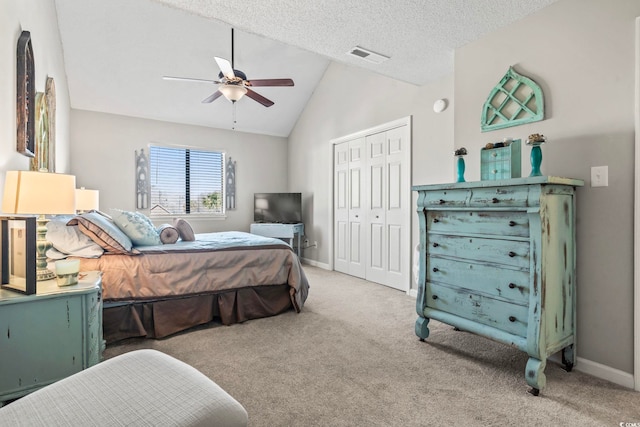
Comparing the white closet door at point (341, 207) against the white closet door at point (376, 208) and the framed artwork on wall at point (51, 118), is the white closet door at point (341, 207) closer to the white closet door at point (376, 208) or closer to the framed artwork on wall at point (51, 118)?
the white closet door at point (376, 208)

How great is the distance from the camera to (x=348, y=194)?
510 cm

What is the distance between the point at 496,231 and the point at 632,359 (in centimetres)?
101

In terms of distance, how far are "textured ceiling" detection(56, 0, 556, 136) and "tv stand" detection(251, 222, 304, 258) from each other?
6.40 feet

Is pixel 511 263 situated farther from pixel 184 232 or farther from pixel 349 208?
pixel 349 208

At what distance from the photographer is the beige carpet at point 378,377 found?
1.65 meters

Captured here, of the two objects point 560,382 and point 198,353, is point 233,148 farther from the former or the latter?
point 560,382

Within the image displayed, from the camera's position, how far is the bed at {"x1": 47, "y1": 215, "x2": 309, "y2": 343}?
251cm

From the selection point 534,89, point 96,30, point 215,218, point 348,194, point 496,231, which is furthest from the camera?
point 215,218

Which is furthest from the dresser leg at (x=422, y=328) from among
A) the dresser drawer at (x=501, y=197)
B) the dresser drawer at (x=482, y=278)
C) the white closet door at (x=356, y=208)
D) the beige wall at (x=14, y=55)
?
the beige wall at (x=14, y=55)

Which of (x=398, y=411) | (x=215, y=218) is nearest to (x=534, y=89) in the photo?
(x=398, y=411)

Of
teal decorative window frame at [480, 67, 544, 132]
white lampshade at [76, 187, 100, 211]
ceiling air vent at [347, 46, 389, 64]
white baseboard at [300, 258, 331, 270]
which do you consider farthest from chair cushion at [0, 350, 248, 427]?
white baseboard at [300, 258, 331, 270]

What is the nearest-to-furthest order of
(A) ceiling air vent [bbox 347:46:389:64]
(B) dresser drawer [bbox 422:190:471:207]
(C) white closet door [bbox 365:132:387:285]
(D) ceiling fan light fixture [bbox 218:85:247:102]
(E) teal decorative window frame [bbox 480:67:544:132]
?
(B) dresser drawer [bbox 422:190:471:207]
(E) teal decorative window frame [bbox 480:67:544:132]
(A) ceiling air vent [bbox 347:46:389:64]
(D) ceiling fan light fixture [bbox 218:85:247:102]
(C) white closet door [bbox 365:132:387:285]

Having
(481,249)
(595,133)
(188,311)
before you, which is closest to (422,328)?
(481,249)

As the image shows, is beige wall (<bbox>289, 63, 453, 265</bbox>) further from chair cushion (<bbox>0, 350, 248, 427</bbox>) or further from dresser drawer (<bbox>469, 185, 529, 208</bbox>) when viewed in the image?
chair cushion (<bbox>0, 350, 248, 427</bbox>)
